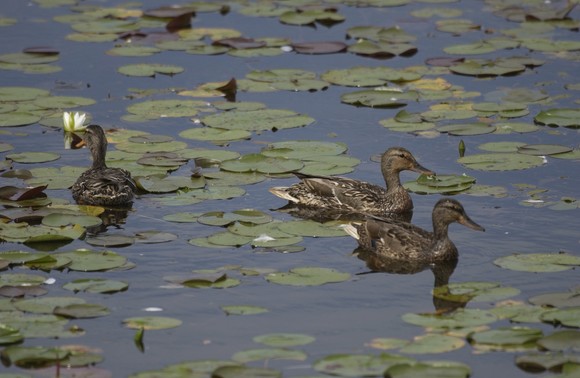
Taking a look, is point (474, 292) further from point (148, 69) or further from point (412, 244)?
point (148, 69)

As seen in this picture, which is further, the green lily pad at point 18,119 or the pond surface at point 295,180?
the green lily pad at point 18,119

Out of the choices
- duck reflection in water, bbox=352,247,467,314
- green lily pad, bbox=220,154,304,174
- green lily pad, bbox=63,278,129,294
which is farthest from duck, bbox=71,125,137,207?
duck reflection in water, bbox=352,247,467,314

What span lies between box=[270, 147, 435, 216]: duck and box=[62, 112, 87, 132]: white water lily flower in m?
2.97

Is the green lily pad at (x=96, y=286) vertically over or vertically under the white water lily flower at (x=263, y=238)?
over

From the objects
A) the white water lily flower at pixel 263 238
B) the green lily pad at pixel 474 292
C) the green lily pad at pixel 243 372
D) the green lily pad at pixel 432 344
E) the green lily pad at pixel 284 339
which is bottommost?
the white water lily flower at pixel 263 238

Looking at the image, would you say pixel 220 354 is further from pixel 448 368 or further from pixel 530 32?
pixel 530 32

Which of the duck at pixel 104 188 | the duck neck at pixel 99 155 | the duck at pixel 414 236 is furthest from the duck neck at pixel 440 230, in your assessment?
the duck neck at pixel 99 155

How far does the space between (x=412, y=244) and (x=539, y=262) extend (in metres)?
1.32

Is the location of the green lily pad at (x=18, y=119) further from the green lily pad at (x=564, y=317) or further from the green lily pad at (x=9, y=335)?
the green lily pad at (x=564, y=317)

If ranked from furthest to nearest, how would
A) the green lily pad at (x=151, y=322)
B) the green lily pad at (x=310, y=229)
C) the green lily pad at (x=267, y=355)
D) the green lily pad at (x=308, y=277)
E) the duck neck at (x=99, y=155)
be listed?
the duck neck at (x=99, y=155)
the green lily pad at (x=310, y=229)
the green lily pad at (x=308, y=277)
the green lily pad at (x=151, y=322)
the green lily pad at (x=267, y=355)

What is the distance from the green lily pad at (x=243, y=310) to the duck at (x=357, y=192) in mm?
3341

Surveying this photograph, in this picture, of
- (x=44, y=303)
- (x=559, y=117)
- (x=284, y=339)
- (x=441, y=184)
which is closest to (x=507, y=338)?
(x=284, y=339)

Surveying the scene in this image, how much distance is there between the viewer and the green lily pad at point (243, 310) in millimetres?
11242

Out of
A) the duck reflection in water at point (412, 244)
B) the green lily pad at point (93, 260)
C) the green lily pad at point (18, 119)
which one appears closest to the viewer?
the green lily pad at point (93, 260)
